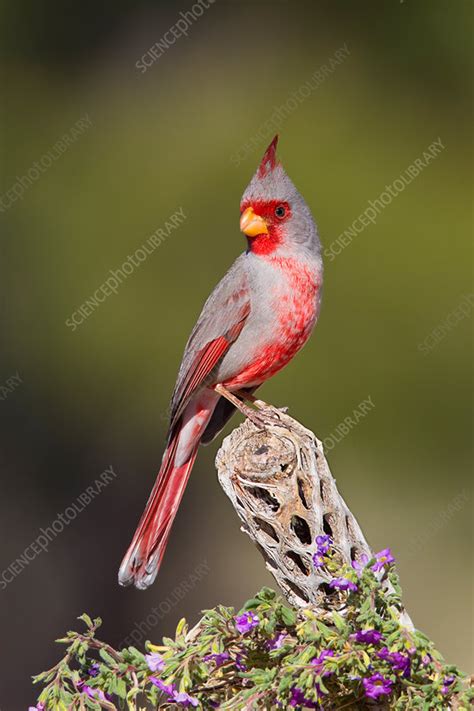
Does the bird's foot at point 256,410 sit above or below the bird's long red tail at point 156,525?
above

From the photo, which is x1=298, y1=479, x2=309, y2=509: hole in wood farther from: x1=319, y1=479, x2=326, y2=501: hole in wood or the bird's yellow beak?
the bird's yellow beak

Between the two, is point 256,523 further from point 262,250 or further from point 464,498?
point 464,498

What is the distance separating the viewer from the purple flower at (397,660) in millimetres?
1729

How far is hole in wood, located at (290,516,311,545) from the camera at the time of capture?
2.35m

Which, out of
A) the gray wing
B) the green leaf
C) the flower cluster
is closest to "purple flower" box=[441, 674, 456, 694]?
the flower cluster

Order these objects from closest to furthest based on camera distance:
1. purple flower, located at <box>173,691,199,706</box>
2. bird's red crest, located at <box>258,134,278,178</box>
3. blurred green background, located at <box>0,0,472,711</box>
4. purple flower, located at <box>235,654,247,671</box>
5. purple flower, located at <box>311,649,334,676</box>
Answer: purple flower, located at <box>311,649,334,676</box>, purple flower, located at <box>173,691,199,706</box>, purple flower, located at <box>235,654,247,671</box>, bird's red crest, located at <box>258,134,278,178</box>, blurred green background, located at <box>0,0,472,711</box>

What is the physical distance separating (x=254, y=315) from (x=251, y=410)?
406 millimetres

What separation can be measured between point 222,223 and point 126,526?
1.96m

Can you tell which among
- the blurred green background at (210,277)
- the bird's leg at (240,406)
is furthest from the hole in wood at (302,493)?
the blurred green background at (210,277)

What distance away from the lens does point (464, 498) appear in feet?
20.3

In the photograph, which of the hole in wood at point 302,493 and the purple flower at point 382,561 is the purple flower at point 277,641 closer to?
the purple flower at point 382,561

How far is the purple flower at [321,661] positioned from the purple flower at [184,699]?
0.26 metres

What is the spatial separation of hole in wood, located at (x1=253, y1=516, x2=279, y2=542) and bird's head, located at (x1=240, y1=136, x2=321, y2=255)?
1.24 meters

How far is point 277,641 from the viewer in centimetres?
188
